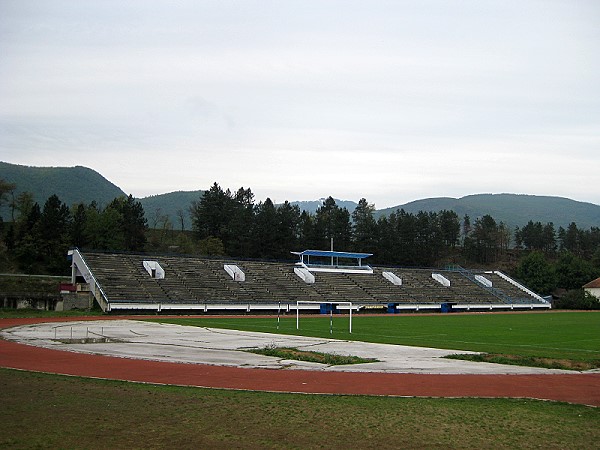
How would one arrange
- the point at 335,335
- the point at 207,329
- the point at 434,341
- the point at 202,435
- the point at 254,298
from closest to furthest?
the point at 202,435, the point at 434,341, the point at 335,335, the point at 207,329, the point at 254,298

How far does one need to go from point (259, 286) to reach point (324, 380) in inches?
2040

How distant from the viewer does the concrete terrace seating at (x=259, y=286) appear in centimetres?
6022

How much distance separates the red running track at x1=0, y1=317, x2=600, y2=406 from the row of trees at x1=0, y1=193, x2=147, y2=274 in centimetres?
6033

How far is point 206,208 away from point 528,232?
82062 millimetres

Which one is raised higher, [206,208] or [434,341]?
[206,208]

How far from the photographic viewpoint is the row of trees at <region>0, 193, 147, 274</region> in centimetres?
7788

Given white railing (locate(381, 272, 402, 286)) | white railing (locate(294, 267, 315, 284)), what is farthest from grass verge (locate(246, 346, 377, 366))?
white railing (locate(381, 272, 402, 286))

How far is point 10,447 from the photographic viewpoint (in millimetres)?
9398

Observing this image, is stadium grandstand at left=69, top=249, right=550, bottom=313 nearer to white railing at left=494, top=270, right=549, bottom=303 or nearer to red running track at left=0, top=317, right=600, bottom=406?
white railing at left=494, top=270, right=549, bottom=303

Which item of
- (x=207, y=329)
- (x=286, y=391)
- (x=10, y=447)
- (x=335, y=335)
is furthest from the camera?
(x=207, y=329)

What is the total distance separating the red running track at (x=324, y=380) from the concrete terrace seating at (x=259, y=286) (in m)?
35.9

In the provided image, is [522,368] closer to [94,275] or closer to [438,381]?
[438,381]

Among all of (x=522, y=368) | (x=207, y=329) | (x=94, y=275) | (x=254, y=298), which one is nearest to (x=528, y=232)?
(x=254, y=298)

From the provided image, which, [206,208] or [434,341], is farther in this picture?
[206,208]
